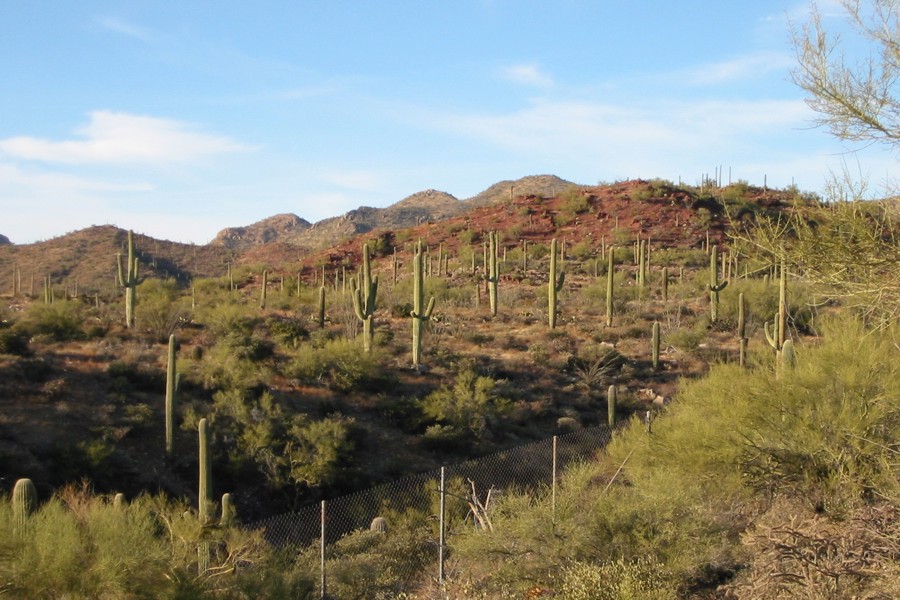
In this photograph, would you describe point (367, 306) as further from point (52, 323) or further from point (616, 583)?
point (616, 583)

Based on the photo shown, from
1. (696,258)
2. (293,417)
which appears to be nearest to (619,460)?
(293,417)

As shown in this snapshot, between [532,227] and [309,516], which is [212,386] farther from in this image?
[532,227]

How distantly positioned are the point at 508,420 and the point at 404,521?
29.4 ft

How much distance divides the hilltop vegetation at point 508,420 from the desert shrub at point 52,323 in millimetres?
104

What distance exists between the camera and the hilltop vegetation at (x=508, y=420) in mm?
7473

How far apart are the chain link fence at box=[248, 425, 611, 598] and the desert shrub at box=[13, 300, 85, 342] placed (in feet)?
46.0

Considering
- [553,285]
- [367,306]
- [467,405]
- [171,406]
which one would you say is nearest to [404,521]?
[171,406]

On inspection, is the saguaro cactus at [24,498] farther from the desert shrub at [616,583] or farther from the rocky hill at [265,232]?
Answer: the rocky hill at [265,232]

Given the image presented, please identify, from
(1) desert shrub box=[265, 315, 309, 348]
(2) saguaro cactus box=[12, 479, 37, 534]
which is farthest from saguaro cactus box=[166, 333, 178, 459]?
(1) desert shrub box=[265, 315, 309, 348]

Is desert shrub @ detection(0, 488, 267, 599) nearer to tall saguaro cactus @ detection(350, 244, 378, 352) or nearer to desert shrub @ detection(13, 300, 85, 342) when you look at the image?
tall saguaro cactus @ detection(350, 244, 378, 352)

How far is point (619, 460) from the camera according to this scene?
1445 centimetres

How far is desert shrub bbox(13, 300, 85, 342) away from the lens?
1058 inches

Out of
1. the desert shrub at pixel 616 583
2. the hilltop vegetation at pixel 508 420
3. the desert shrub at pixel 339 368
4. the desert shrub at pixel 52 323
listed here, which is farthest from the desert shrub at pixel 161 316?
the desert shrub at pixel 616 583

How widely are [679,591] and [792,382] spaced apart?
477 centimetres
